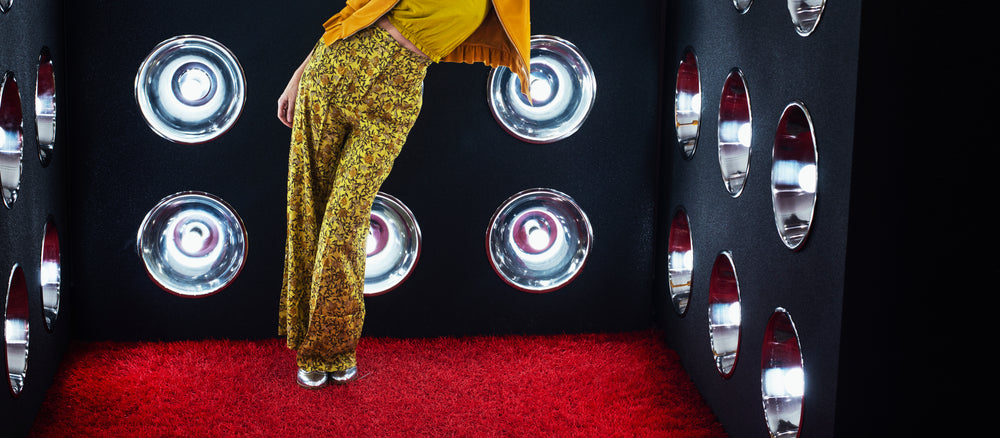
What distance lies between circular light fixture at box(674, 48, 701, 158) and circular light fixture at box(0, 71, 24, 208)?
1.51m

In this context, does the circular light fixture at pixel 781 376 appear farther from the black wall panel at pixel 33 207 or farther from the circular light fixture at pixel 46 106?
the circular light fixture at pixel 46 106

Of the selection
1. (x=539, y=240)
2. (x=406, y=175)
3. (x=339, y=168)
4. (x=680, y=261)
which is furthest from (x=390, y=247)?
(x=680, y=261)

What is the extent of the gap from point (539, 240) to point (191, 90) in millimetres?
1030

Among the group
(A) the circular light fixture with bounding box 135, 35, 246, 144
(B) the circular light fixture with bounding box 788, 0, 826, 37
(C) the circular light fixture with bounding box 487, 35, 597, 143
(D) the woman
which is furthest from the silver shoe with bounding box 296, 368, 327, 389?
(B) the circular light fixture with bounding box 788, 0, 826, 37

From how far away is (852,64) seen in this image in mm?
1168

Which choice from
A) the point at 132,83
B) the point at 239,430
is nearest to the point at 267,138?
the point at 132,83

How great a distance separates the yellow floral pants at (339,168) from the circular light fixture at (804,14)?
0.80m

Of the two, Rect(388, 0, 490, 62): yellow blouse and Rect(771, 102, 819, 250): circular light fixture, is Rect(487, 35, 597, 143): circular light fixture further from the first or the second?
Rect(771, 102, 819, 250): circular light fixture

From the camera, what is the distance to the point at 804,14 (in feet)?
4.48

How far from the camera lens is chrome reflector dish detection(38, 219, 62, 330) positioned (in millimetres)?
2086

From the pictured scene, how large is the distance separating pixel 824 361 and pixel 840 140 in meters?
0.33

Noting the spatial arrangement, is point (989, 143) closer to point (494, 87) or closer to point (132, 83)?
point (494, 87)

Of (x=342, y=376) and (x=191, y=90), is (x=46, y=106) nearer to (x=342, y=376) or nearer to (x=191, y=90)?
(x=191, y=90)

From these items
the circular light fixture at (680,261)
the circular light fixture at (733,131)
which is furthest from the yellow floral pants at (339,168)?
the circular light fixture at (680,261)
